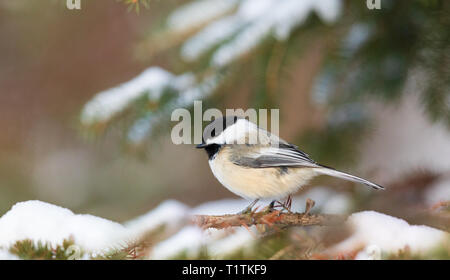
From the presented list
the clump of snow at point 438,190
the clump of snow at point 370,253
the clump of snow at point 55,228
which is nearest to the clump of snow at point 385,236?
the clump of snow at point 370,253

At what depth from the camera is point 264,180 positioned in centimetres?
137

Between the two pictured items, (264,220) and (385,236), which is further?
(264,220)

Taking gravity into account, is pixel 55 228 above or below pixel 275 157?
below

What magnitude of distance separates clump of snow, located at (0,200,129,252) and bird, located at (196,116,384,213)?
0.45 meters

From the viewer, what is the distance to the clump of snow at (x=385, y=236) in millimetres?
825

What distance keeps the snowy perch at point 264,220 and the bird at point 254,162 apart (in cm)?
25

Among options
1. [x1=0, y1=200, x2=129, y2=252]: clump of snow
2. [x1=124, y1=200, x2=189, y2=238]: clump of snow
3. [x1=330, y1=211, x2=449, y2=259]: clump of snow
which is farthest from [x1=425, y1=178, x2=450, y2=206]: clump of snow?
[x1=0, y1=200, x2=129, y2=252]: clump of snow

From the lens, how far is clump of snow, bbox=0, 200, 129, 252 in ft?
3.01

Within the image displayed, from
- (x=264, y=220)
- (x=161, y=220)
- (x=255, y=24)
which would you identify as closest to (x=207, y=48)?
(x=255, y=24)

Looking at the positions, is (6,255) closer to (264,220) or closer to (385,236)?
(264,220)

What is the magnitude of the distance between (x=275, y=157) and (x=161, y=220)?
1.31 ft

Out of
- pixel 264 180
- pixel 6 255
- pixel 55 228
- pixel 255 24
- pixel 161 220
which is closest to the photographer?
pixel 6 255

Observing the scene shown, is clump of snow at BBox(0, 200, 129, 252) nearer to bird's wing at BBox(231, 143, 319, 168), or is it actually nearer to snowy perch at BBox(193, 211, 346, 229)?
snowy perch at BBox(193, 211, 346, 229)
